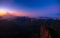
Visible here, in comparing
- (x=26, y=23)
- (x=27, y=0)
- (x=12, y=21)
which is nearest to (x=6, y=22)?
(x=12, y=21)

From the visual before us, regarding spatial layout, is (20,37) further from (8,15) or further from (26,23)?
(8,15)

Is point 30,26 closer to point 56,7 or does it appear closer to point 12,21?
point 12,21

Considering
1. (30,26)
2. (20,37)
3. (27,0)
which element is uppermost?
(27,0)

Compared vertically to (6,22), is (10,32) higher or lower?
lower

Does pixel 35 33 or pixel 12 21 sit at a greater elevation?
pixel 12 21

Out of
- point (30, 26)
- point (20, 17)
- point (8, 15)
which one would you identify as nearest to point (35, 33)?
point (30, 26)

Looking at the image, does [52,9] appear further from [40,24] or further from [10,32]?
[10,32]

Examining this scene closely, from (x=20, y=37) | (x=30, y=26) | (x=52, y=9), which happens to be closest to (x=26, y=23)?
(x=30, y=26)
